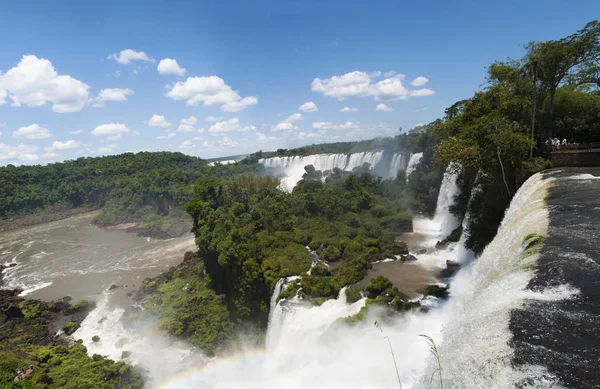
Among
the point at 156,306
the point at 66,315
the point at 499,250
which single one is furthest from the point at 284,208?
the point at 499,250

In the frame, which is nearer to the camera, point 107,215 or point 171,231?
point 171,231

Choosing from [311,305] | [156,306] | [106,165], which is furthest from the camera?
[106,165]

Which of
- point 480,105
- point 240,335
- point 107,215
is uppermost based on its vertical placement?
point 480,105

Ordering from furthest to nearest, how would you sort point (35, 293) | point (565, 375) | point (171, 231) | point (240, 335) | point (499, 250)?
point (171, 231) < point (35, 293) < point (240, 335) < point (499, 250) < point (565, 375)

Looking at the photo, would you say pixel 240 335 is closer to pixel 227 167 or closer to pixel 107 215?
pixel 107 215

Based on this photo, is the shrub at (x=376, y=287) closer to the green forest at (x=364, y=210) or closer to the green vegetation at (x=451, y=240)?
the green forest at (x=364, y=210)

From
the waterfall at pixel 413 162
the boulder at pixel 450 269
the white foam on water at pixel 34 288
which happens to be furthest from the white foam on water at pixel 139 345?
the waterfall at pixel 413 162

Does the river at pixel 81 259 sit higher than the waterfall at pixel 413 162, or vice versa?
the waterfall at pixel 413 162
